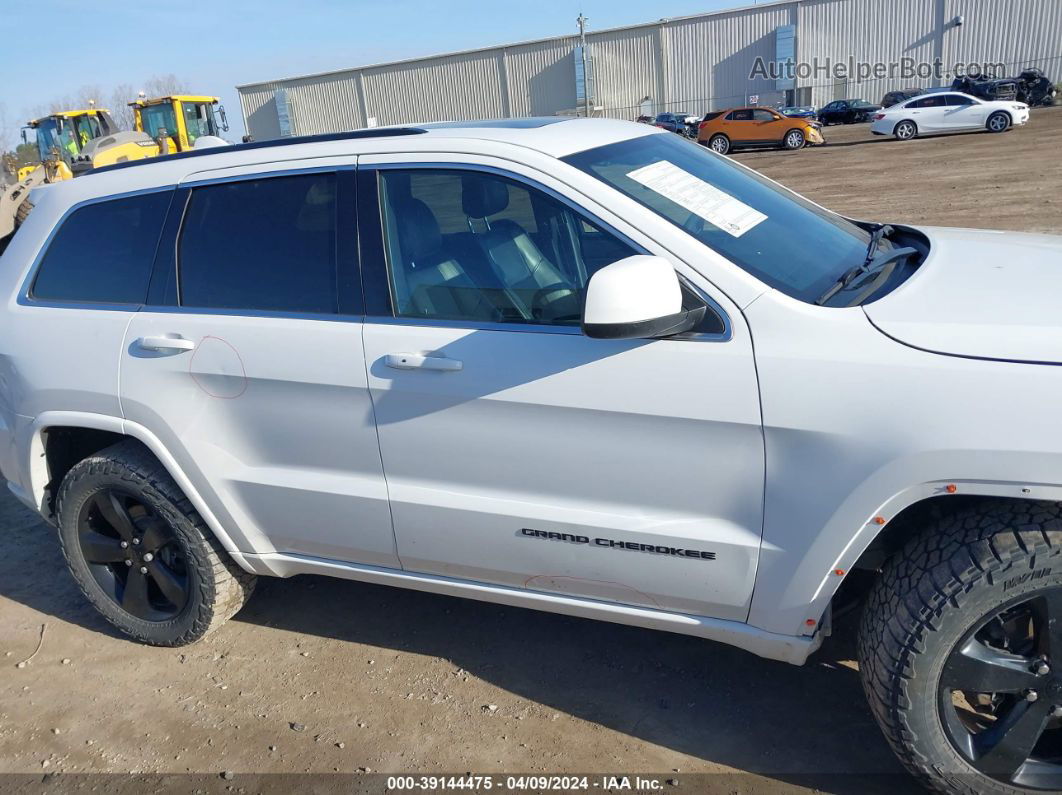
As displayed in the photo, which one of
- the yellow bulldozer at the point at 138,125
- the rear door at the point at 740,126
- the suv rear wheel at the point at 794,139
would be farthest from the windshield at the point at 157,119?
the suv rear wheel at the point at 794,139

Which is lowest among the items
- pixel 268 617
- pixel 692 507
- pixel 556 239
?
pixel 268 617

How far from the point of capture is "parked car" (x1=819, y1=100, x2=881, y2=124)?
38.4 m

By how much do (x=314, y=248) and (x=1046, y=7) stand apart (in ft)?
176

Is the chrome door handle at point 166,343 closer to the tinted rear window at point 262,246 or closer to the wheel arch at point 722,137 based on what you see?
the tinted rear window at point 262,246

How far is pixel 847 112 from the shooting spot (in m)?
38.6

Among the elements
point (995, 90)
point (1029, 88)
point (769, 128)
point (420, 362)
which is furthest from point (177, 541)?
point (1029, 88)

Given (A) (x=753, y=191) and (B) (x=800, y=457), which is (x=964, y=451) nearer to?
(B) (x=800, y=457)

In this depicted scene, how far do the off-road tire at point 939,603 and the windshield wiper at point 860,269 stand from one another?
708 mm

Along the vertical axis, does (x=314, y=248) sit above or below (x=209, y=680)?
above

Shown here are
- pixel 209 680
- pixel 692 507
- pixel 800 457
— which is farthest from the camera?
pixel 209 680

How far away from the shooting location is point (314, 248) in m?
3.01

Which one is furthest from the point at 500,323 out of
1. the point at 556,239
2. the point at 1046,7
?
the point at 1046,7

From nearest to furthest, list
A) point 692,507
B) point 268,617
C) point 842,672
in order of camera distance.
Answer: point 692,507
point 842,672
point 268,617
